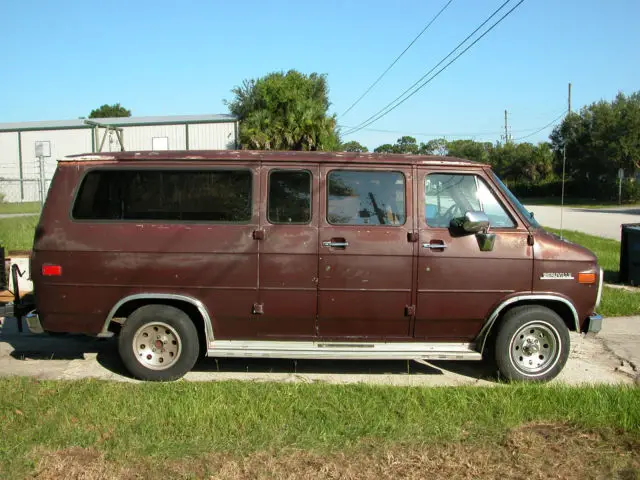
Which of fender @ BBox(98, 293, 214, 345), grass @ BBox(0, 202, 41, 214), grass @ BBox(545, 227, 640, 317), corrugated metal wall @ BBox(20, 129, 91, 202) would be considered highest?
corrugated metal wall @ BBox(20, 129, 91, 202)

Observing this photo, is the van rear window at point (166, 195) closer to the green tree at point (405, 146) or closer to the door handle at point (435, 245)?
the door handle at point (435, 245)

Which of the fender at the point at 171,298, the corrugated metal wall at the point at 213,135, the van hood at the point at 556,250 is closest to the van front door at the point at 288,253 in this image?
the fender at the point at 171,298

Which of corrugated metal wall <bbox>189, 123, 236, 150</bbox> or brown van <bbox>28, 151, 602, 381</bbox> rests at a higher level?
corrugated metal wall <bbox>189, 123, 236, 150</bbox>

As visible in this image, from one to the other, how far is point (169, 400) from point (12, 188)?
3682 cm

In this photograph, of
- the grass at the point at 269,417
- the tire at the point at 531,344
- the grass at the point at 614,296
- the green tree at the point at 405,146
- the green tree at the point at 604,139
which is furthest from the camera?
the green tree at the point at 405,146

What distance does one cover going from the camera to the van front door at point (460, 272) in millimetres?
5422

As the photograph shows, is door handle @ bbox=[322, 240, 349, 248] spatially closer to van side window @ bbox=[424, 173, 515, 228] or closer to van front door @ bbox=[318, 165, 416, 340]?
van front door @ bbox=[318, 165, 416, 340]

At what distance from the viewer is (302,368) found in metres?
6.06

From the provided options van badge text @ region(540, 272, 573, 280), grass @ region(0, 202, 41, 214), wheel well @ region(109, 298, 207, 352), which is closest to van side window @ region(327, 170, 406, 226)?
van badge text @ region(540, 272, 573, 280)

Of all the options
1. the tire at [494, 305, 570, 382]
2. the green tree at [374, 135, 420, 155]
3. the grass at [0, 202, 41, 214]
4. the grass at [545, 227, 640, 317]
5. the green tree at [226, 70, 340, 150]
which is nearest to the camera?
the tire at [494, 305, 570, 382]

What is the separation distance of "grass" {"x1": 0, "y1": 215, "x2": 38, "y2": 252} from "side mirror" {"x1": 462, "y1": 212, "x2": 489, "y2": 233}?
11.6 metres

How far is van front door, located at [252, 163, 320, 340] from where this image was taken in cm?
539

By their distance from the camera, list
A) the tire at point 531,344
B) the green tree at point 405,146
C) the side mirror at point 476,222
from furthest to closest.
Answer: the green tree at point 405,146 → the tire at point 531,344 → the side mirror at point 476,222

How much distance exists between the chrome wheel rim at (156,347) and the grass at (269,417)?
1.11 ft
